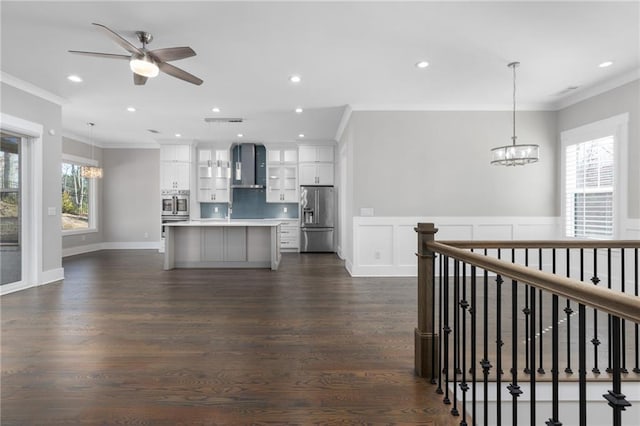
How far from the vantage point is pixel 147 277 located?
5082 mm

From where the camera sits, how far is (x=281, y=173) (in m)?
8.29

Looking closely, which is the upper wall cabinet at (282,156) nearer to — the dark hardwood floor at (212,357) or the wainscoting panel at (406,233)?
the wainscoting panel at (406,233)

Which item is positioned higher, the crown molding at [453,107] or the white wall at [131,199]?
the crown molding at [453,107]

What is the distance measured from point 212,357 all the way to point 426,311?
1.61m

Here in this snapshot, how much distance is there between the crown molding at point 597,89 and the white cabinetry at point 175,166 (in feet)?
25.6

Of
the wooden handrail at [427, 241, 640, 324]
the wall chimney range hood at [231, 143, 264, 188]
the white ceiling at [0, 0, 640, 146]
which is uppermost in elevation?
the white ceiling at [0, 0, 640, 146]

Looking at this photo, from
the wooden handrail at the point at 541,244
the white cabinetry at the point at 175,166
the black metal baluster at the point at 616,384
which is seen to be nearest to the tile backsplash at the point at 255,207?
the white cabinetry at the point at 175,166

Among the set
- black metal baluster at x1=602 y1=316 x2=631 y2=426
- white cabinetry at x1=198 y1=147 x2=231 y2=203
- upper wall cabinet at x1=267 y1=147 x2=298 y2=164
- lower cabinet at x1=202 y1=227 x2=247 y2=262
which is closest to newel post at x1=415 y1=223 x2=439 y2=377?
black metal baluster at x1=602 y1=316 x2=631 y2=426

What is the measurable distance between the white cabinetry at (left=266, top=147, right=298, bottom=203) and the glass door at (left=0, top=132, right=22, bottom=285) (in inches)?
189

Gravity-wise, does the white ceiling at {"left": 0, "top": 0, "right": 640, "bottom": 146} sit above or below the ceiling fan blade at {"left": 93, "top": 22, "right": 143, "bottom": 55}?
above

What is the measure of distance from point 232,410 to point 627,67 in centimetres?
553

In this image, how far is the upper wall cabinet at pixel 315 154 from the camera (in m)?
8.05

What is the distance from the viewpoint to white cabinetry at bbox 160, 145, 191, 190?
803 centimetres

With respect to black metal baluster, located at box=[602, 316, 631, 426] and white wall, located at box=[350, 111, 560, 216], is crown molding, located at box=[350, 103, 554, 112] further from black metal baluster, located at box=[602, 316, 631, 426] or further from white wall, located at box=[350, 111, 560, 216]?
black metal baluster, located at box=[602, 316, 631, 426]
